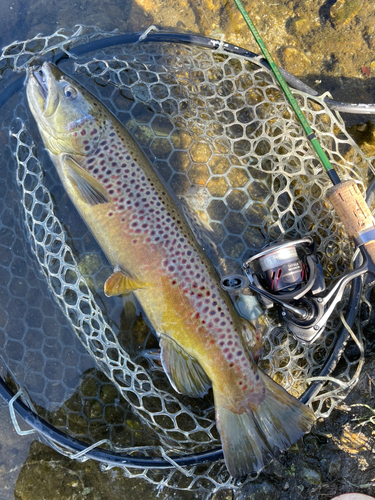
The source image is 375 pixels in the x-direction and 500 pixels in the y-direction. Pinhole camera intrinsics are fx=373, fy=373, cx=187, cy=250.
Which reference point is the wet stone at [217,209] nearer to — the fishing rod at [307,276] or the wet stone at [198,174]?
the wet stone at [198,174]

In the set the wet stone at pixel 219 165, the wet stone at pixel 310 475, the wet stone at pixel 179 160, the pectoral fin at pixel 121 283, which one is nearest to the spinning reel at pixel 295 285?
the pectoral fin at pixel 121 283

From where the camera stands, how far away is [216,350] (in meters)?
2.44

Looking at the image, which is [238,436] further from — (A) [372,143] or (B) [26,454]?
(A) [372,143]

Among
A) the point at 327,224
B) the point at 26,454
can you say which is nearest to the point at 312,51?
the point at 327,224

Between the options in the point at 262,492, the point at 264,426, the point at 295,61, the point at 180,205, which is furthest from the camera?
the point at 295,61

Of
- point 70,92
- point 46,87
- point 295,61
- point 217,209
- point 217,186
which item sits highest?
point 46,87

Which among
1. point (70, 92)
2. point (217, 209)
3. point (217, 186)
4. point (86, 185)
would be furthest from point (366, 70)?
point (86, 185)

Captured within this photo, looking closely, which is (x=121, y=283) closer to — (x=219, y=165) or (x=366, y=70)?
(x=219, y=165)

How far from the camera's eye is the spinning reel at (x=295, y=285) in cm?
247

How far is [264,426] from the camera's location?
246 centimetres

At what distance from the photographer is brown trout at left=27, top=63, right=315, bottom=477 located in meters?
2.45

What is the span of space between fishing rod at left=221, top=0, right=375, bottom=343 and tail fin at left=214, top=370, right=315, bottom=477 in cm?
46

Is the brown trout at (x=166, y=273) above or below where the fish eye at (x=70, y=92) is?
below

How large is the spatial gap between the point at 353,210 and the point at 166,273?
1.34 m
